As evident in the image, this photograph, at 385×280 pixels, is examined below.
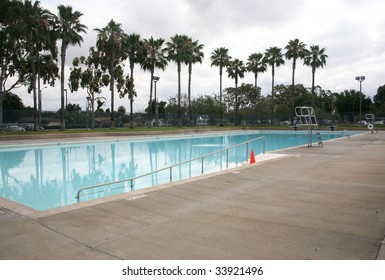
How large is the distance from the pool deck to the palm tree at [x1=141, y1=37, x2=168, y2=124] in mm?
35387

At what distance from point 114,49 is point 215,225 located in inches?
1378

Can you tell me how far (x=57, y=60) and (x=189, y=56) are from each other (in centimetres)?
1693

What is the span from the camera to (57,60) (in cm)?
3678

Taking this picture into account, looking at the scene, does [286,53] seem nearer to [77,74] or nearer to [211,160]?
[77,74]

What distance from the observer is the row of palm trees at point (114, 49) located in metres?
28.1

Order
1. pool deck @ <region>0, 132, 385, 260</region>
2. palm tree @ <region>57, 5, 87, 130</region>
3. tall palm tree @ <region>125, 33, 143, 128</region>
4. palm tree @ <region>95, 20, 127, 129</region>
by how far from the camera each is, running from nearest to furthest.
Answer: pool deck @ <region>0, 132, 385, 260</region>
palm tree @ <region>57, 5, 87, 130</region>
palm tree @ <region>95, 20, 127, 129</region>
tall palm tree @ <region>125, 33, 143, 128</region>

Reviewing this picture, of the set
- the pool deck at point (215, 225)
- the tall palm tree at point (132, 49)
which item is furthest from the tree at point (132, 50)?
Answer: the pool deck at point (215, 225)

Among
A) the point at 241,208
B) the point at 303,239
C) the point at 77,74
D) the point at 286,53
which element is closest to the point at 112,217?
the point at 241,208

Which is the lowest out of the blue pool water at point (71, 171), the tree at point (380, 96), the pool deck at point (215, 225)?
the blue pool water at point (71, 171)

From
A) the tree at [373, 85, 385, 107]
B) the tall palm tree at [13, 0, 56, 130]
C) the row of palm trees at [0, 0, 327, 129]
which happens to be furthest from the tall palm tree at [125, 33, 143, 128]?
the tree at [373, 85, 385, 107]

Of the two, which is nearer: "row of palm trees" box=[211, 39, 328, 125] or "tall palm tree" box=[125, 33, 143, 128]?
"tall palm tree" box=[125, 33, 143, 128]

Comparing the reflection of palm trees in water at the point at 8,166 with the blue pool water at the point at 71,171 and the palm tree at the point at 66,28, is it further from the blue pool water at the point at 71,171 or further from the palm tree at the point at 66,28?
the palm tree at the point at 66,28

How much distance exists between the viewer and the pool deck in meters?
3.86

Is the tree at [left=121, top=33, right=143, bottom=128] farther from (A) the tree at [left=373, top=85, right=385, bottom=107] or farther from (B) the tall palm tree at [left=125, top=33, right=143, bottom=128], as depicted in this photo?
(A) the tree at [left=373, top=85, right=385, bottom=107]
